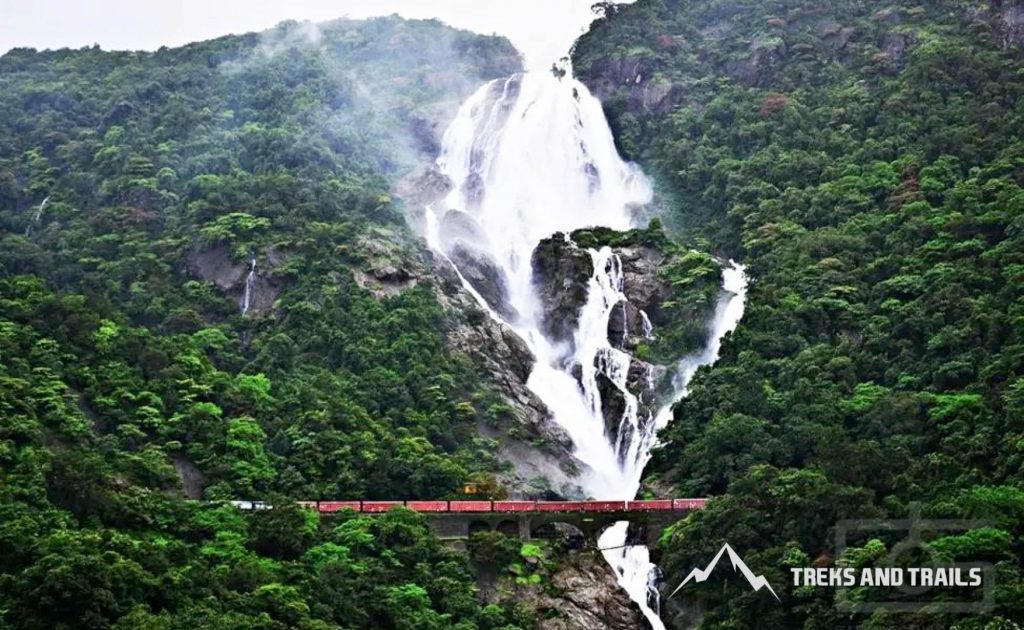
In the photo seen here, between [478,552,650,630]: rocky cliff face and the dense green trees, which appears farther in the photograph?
[478,552,650,630]: rocky cliff face

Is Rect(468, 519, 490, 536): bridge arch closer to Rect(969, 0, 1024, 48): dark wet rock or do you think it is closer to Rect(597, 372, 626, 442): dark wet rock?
Rect(597, 372, 626, 442): dark wet rock

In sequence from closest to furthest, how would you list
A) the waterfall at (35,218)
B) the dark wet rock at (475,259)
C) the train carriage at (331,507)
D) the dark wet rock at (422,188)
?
the train carriage at (331,507)
the waterfall at (35,218)
the dark wet rock at (475,259)
the dark wet rock at (422,188)

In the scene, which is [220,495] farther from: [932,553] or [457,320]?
[932,553]

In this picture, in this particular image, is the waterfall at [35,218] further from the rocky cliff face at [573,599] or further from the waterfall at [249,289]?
the rocky cliff face at [573,599]

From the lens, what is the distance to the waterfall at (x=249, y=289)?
81.9 m

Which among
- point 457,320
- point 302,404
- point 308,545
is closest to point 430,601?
point 308,545

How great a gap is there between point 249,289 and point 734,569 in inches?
1182

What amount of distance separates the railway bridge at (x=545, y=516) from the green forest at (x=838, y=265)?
71.4 inches

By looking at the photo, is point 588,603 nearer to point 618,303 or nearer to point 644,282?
point 618,303

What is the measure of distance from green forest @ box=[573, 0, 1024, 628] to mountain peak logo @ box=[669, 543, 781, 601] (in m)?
0.32

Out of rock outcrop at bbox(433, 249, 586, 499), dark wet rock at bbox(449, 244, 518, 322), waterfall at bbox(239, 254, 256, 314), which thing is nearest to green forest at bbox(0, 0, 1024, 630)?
waterfall at bbox(239, 254, 256, 314)

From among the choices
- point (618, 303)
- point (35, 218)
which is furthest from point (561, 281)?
point (35, 218)

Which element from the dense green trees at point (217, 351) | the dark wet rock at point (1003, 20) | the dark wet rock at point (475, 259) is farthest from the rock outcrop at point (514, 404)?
the dark wet rock at point (1003, 20)

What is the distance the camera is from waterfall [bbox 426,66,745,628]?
76.9 metres
